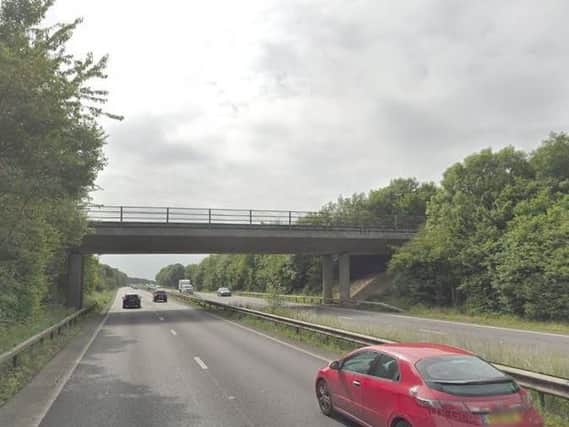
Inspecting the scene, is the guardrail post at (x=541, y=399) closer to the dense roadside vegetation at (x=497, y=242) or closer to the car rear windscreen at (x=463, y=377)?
the car rear windscreen at (x=463, y=377)

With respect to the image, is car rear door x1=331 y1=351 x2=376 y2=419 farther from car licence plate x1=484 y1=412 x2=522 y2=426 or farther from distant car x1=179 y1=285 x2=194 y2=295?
distant car x1=179 y1=285 x2=194 y2=295

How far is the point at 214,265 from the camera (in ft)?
420

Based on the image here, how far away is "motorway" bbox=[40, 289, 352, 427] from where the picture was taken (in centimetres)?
770

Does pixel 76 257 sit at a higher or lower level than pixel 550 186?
lower

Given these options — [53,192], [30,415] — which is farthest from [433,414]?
[53,192]

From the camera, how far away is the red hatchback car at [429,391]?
5340 mm

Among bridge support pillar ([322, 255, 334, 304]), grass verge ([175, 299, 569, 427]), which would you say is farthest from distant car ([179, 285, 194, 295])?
grass verge ([175, 299, 569, 427])

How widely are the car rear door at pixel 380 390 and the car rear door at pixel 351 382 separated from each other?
0.47 ft

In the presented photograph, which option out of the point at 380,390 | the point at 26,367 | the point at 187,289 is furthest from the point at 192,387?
the point at 187,289

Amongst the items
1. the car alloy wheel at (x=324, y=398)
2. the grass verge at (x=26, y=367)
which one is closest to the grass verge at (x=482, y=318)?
the car alloy wheel at (x=324, y=398)

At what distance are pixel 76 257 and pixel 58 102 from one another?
98.9 feet

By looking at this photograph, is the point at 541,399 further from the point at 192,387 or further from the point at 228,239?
the point at 228,239

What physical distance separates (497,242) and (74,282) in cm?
3080

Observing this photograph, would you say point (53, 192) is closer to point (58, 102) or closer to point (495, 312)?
point (58, 102)
